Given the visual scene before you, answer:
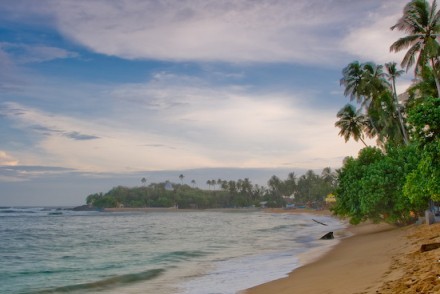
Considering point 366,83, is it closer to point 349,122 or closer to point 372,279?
point 349,122

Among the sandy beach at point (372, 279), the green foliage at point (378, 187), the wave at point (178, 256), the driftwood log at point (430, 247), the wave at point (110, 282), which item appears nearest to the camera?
the sandy beach at point (372, 279)

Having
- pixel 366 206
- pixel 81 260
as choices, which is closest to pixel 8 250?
pixel 81 260

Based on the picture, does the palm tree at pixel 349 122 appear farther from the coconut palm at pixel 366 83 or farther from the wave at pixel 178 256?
the wave at pixel 178 256

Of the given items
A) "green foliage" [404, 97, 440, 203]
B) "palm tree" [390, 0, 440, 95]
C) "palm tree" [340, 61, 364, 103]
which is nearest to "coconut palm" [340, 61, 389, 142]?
"palm tree" [340, 61, 364, 103]

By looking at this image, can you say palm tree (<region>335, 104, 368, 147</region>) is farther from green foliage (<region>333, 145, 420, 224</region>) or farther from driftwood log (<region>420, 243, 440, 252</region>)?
driftwood log (<region>420, 243, 440, 252</region>)

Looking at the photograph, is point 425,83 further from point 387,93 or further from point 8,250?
point 8,250

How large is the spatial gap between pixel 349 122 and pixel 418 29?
60.3 feet

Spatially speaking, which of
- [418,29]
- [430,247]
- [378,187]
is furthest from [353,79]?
[430,247]

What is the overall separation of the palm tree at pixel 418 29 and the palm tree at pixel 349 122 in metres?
16.2

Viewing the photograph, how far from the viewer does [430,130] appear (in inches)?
645

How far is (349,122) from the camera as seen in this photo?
157 ft

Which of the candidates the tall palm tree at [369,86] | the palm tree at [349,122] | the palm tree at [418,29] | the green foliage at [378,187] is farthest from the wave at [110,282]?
the palm tree at [349,122]

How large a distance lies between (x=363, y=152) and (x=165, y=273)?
A: 2156 cm

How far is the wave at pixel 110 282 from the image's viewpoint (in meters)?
17.7
